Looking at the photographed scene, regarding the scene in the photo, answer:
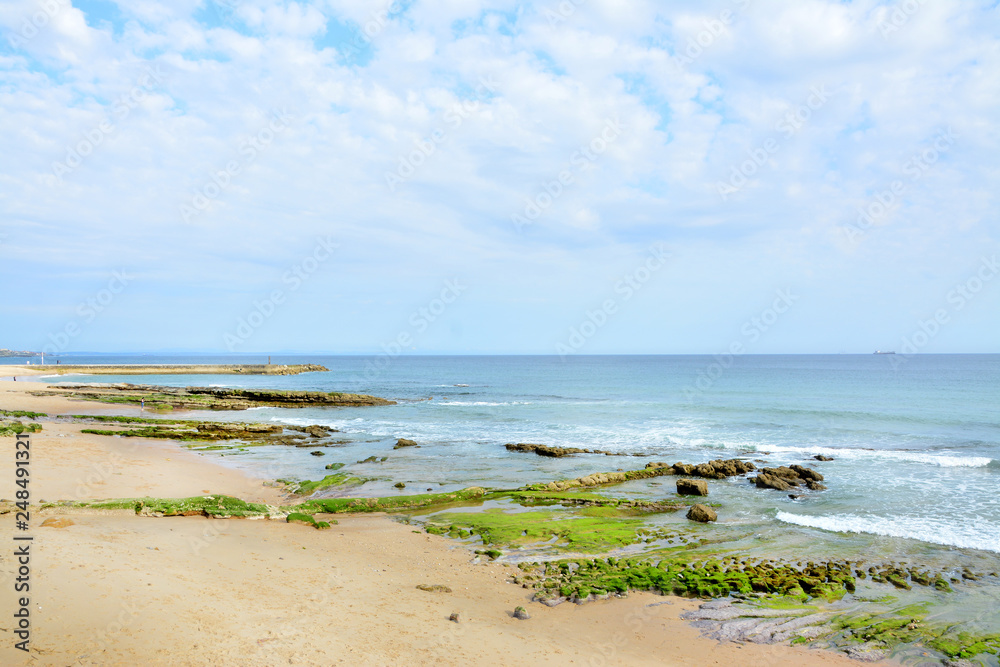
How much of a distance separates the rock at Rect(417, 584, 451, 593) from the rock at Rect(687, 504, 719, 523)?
9.26m

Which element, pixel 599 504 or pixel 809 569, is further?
pixel 599 504

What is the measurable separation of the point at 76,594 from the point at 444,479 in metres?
15.6

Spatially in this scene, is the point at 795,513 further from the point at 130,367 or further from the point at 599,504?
the point at 130,367

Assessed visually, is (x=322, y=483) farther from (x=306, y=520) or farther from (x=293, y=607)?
(x=293, y=607)

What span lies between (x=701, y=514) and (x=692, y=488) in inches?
138

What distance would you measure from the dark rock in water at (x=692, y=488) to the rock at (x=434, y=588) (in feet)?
40.2

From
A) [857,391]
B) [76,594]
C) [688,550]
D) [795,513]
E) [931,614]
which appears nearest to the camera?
[76,594]

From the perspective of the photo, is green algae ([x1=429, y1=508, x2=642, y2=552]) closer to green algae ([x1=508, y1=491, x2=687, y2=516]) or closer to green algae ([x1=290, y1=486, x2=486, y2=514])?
green algae ([x1=508, y1=491, x2=687, y2=516])

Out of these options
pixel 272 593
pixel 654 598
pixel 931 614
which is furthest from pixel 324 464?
pixel 931 614

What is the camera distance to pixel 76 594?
8453mm

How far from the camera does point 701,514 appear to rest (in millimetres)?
17359

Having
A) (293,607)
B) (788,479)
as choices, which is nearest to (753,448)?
(788,479)

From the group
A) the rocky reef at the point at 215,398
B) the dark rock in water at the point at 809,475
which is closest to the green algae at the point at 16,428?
the rocky reef at the point at 215,398

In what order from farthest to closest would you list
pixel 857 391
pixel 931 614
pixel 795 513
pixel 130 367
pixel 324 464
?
pixel 130 367, pixel 857 391, pixel 324 464, pixel 795 513, pixel 931 614
